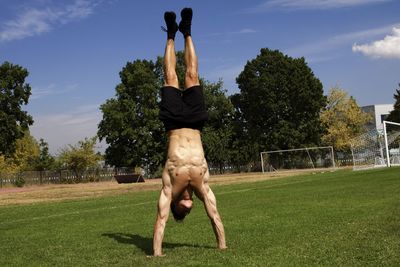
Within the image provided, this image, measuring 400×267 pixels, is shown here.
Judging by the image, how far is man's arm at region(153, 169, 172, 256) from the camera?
814 centimetres

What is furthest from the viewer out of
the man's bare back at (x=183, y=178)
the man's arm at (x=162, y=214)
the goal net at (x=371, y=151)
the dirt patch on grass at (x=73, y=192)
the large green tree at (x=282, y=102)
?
the large green tree at (x=282, y=102)

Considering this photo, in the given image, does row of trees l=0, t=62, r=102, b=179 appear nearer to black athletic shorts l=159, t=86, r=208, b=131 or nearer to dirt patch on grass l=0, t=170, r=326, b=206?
dirt patch on grass l=0, t=170, r=326, b=206

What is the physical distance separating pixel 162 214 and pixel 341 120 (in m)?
71.8

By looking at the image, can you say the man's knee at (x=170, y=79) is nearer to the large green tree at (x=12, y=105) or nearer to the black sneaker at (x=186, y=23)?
the black sneaker at (x=186, y=23)


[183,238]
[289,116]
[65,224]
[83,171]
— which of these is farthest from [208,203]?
[289,116]

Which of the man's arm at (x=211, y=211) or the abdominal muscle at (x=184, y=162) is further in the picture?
the man's arm at (x=211, y=211)

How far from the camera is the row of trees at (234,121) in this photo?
7044 cm

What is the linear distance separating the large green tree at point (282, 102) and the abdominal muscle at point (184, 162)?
63.2 meters

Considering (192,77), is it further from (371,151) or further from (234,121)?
(234,121)

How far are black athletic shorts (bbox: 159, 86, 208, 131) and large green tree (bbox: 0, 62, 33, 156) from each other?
59358mm

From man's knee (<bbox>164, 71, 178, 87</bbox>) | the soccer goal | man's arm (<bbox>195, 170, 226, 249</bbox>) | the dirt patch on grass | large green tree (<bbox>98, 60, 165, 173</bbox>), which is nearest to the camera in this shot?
Result: man's arm (<bbox>195, 170, 226, 249</bbox>)

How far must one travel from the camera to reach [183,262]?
24.5 ft

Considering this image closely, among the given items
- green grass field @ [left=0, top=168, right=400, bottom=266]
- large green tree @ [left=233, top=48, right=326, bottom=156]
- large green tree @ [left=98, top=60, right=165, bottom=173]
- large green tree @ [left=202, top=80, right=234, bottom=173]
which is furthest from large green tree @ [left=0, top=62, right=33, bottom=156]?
green grass field @ [left=0, top=168, right=400, bottom=266]

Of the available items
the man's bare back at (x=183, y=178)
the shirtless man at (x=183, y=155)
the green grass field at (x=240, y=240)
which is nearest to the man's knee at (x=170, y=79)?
the shirtless man at (x=183, y=155)
